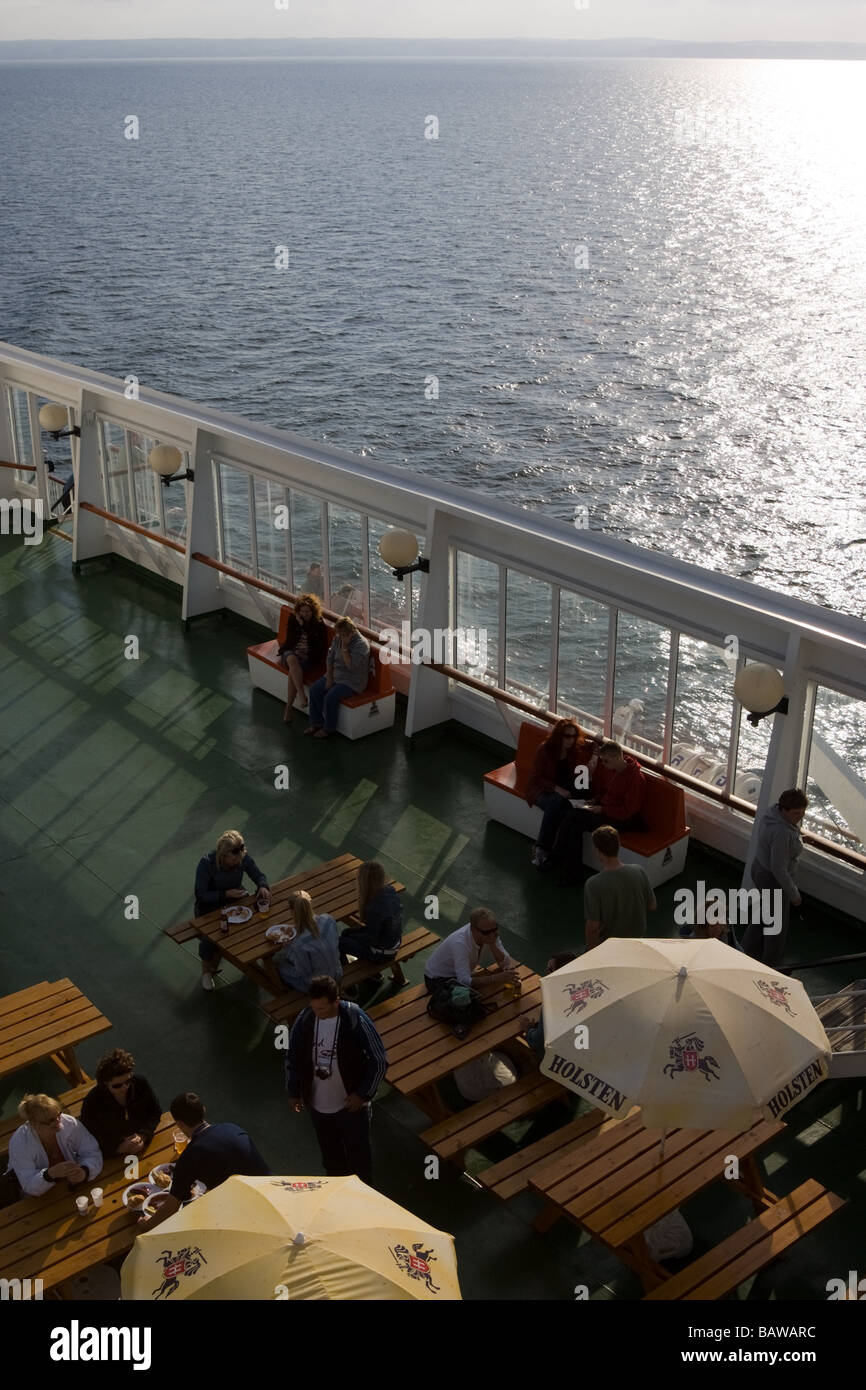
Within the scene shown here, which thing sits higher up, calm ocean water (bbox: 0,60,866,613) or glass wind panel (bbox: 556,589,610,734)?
glass wind panel (bbox: 556,589,610,734)

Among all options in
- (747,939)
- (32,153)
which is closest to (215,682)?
(747,939)

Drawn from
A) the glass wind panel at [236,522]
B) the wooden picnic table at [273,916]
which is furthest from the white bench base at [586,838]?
the glass wind panel at [236,522]

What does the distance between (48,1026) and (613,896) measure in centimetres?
355

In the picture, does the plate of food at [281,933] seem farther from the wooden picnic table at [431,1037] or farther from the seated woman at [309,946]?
the wooden picnic table at [431,1037]

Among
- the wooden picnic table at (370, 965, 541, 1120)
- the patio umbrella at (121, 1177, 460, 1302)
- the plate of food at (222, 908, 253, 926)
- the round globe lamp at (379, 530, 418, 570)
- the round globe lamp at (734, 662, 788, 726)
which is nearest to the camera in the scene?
the patio umbrella at (121, 1177, 460, 1302)

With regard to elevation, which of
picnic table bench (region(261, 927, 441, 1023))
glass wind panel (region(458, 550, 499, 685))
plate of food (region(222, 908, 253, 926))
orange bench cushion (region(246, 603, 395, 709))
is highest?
glass wind panel (region(458, 550, 499, 685))

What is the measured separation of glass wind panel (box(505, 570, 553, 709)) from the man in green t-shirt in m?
3.58

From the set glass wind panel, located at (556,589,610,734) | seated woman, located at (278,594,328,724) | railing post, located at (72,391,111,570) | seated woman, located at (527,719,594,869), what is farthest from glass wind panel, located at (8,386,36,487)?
seated woman, located at (527,719,594,869)

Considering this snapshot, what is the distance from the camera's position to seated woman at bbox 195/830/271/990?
9322 mm

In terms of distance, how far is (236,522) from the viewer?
608 inches

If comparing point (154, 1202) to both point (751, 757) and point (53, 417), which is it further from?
point (53, 417)

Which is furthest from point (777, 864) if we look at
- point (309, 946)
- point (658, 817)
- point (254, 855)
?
point (254, 855)

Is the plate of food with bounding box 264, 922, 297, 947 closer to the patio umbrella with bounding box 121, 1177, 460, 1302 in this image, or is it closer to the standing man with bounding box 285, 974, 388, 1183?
the standing man with bounding box 285, 974, 388, 1183

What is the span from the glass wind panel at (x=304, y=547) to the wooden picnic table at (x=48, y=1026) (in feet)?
20.0
